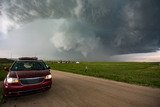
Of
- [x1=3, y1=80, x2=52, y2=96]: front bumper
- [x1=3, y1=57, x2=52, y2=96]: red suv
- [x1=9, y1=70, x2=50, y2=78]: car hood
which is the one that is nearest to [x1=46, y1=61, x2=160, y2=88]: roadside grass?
[x1=3, y1=57, x2=52, y2=96]: red suv

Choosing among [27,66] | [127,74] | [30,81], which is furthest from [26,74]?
[127,74]

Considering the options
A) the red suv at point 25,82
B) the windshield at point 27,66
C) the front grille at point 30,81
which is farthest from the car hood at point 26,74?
the windshield at point 27,66

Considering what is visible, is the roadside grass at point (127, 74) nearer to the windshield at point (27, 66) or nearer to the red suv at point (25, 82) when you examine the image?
the windshield at point (27, 66)

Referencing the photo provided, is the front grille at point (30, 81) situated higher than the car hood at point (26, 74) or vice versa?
the car hood at point (26, 74)

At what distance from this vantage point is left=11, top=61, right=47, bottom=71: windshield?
11205mm

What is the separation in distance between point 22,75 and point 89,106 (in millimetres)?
3616

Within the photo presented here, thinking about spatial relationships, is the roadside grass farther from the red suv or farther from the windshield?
the red suv

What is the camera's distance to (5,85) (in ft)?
32.0

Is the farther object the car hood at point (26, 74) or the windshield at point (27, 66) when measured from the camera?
the windshield at point (27, 66)

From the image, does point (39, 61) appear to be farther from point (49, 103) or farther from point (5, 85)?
point (49, 103)

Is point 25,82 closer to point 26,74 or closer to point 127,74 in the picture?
point 26,74

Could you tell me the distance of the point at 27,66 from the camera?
11.9 m

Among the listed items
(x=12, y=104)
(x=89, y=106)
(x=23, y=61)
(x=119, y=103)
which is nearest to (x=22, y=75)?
(x=12, y=104)

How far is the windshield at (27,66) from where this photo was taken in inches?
441
